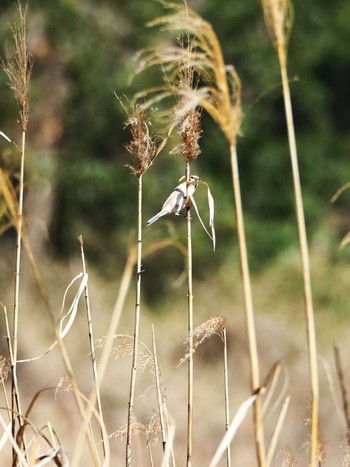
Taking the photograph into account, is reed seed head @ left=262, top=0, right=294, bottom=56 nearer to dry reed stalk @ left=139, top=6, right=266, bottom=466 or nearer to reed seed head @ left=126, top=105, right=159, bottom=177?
dry reed stalk @ left=139, top=6, right=266, bottom=466

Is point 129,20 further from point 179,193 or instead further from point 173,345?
point 179,193

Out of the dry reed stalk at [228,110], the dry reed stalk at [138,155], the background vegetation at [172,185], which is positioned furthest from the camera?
the background vegetation at [172,185]

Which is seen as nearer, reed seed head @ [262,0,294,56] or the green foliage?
reed seed head @ [262,0,294,56]

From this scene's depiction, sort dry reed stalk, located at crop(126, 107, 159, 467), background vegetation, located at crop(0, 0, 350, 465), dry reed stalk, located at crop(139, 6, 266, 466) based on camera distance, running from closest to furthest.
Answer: dry reed stalk, located at crop(139, 6, 266, 466), dry reed stalk, located at crop(126, 107, 159, 467), background vegetation, located at crop(0, 0, 350, 465)

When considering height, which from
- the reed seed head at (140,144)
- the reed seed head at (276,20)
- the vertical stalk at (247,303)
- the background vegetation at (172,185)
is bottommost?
the vertical stalk at (247,303)

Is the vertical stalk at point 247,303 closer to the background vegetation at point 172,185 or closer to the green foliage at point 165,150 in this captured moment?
the background vegetation at point 172,185

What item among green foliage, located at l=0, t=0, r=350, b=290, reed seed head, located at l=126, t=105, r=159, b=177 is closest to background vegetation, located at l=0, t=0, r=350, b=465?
green foliage, located at l=0, t=0, r=350, b=290

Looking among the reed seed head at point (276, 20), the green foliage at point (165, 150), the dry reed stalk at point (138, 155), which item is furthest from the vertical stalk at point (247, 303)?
the green foliage at point (165, 150)

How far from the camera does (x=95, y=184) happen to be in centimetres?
517

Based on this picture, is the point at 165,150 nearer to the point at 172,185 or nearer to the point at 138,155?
the point at 172,185

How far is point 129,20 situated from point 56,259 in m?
1.69

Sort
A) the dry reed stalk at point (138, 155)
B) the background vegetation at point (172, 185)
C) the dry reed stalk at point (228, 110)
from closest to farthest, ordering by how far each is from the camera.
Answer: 1. the dry reed stalk at point (228, 110)
2. the dry reed stalk at point (138, 155)
3. the background vegetation at point (172, 185)

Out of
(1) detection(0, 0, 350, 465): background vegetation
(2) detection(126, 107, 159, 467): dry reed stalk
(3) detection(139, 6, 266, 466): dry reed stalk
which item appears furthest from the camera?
(1) detection(0, 0, 350, 465): background vegetation

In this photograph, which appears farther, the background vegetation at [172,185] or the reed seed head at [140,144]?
the background vegetation at [172,185]
